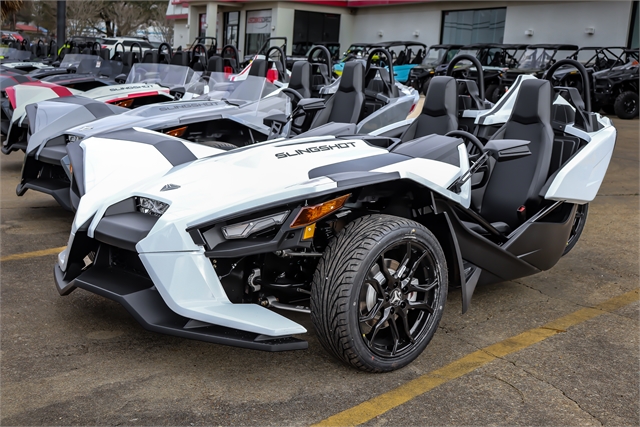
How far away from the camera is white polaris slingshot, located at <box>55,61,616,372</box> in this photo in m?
2.81

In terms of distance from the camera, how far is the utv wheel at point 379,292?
2.86m

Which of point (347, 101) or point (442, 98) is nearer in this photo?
point (442, 98)

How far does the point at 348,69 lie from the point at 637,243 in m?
3.28

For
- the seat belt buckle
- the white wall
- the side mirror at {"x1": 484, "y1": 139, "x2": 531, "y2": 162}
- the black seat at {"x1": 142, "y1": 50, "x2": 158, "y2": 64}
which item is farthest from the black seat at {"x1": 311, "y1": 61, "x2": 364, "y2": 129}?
the white wall

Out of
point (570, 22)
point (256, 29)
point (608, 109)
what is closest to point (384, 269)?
point (608, 109)

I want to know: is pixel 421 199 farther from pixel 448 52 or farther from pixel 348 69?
pixel 448 52

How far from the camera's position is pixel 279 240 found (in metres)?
2.83

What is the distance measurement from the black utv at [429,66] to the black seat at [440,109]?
604 inches

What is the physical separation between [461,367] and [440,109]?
6.97ft

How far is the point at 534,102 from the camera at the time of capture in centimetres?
455

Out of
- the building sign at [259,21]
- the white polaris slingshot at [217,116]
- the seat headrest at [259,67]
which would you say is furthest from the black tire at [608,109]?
the building sign at [259,21]

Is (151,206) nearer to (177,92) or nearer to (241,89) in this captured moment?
(241,89)

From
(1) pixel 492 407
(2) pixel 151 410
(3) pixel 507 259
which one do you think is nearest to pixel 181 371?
(2) pixel 151 410

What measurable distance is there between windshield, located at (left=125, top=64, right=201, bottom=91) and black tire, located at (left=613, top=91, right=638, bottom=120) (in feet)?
39.5
